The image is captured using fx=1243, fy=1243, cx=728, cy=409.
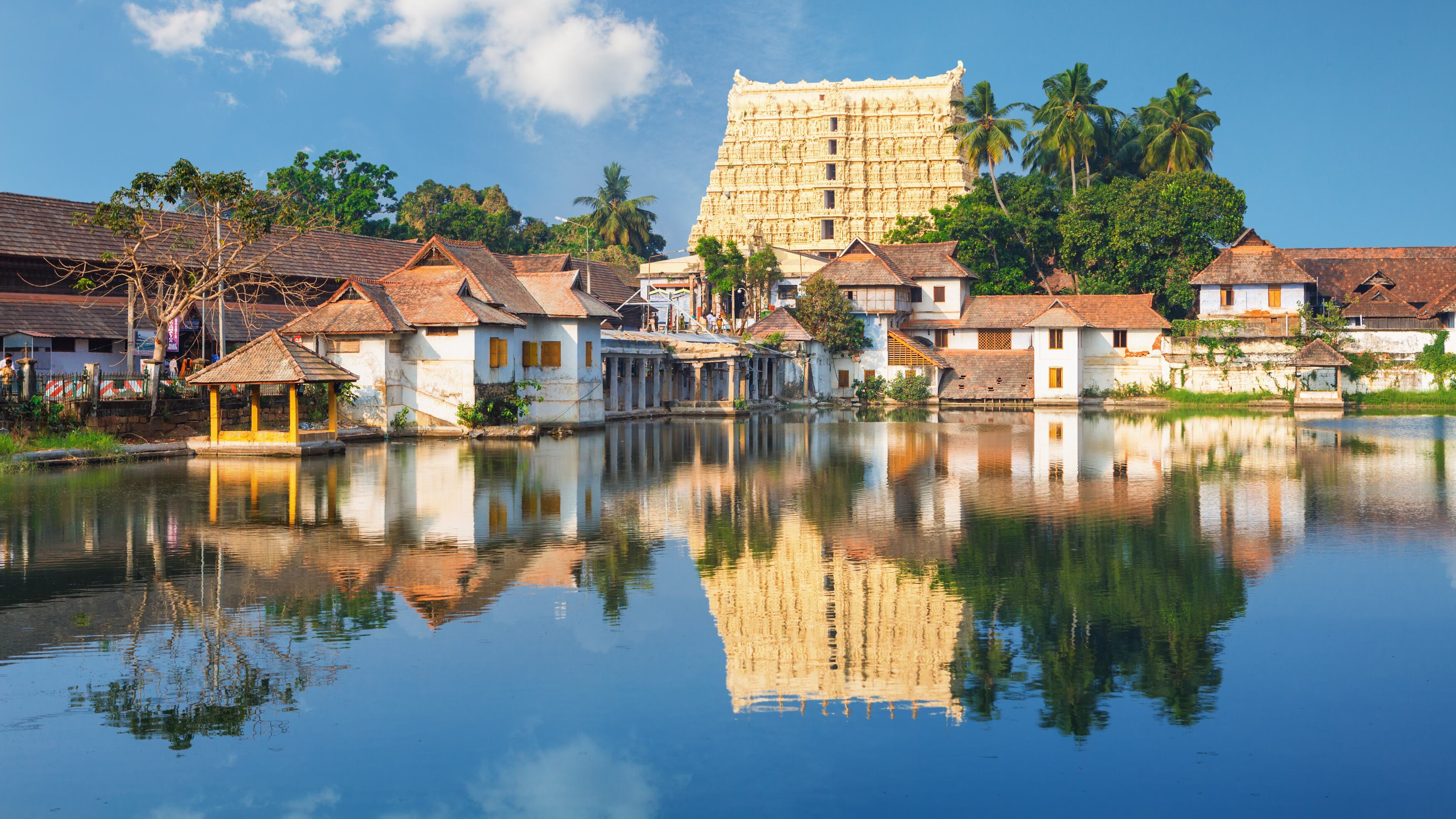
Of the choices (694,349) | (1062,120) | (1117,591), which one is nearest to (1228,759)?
(1117,591)

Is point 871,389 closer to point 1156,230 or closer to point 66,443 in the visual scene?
point 1156,230

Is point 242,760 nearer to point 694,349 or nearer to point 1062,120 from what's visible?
point 694,349

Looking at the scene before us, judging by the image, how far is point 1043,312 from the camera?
197 ft

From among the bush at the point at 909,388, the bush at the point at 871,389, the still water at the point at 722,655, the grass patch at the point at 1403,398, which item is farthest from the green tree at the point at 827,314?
the still water at the point at 722,655

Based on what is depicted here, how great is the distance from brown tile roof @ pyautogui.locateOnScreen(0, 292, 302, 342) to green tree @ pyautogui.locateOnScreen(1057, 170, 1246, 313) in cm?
4190

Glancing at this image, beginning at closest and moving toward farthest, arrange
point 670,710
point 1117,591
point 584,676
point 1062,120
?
point 670,710, point 584,676, point 1117,591, point 1062,120

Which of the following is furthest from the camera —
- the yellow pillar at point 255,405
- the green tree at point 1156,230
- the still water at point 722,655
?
the green tree at point 1156,230

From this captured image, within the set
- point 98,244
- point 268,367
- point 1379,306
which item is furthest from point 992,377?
point 268,367

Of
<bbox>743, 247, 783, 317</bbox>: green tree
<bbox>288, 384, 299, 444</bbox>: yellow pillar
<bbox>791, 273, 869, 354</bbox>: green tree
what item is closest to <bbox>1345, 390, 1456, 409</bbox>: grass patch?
<bbox>791, 273, 869, 354</bbox>: green tree

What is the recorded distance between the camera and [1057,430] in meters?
38.4

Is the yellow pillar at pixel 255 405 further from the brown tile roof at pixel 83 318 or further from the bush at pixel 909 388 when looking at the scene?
the bush at pixel 909 388

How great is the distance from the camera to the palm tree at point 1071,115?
220 ft

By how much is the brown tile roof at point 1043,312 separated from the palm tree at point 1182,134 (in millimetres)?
9500

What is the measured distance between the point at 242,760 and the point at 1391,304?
62503mm
